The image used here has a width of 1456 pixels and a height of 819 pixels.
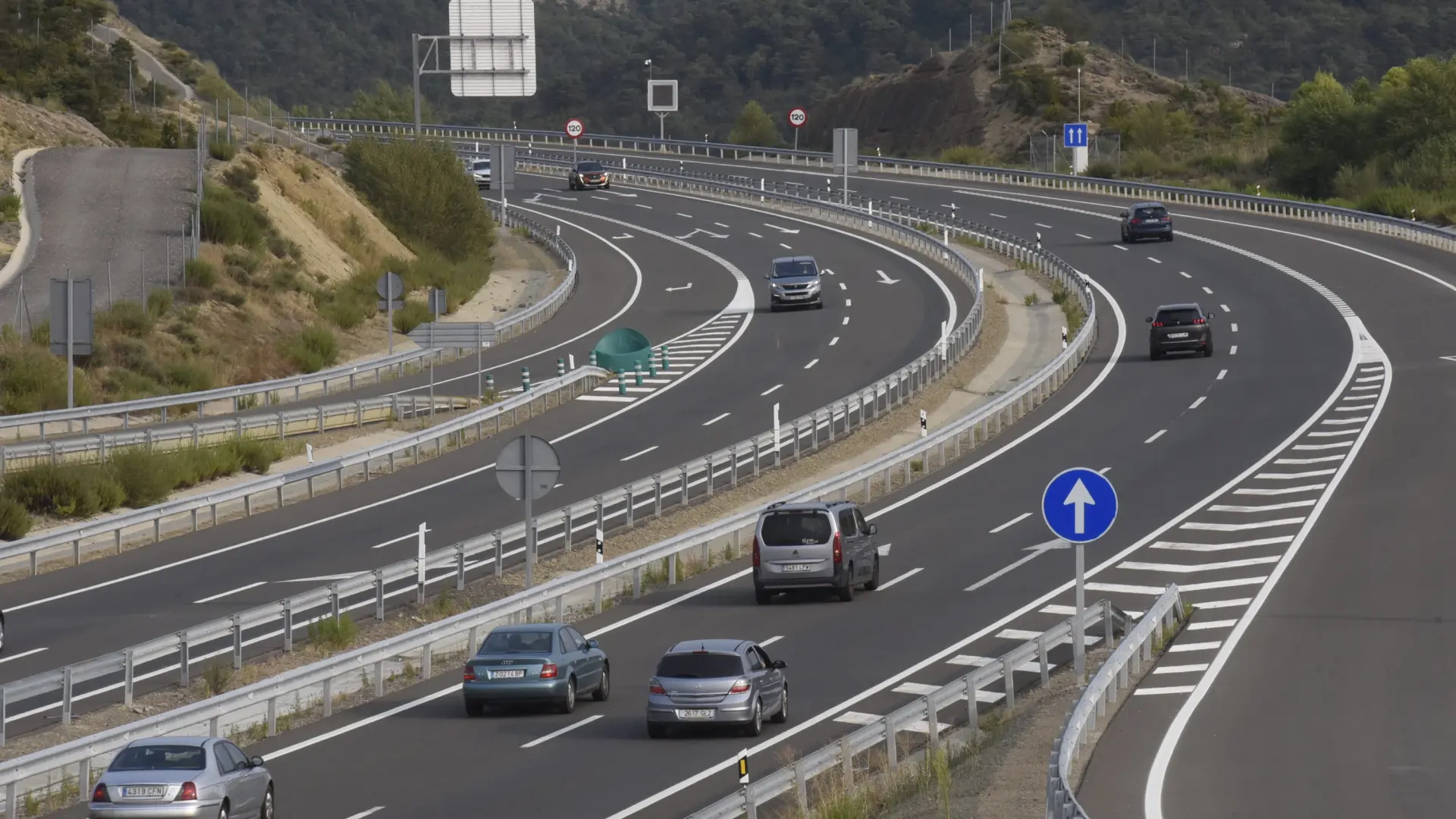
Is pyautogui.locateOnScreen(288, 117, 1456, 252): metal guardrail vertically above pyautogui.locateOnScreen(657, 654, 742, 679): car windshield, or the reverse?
pyautogui.locateOnScreen(288, 117, 1456, 252): metal guardrail

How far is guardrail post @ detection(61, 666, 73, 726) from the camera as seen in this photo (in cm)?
2132

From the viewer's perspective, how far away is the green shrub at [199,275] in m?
57.9

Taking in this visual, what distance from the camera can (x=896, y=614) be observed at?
27844 mm

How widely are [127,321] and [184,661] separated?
30.6m

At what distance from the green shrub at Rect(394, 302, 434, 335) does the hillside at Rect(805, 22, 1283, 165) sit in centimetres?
5988

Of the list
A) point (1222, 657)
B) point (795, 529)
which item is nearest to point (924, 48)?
point (795, 529)

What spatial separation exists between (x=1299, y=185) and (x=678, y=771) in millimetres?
86817

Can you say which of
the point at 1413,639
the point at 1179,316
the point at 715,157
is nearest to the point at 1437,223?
the point at 1179,316

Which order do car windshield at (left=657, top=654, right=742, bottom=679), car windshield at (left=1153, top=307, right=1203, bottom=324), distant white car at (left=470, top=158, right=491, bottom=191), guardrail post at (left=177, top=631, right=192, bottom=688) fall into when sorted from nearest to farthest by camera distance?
1. car windshield at (left=657, top=654, right=742, bottom=679)
2. guardrail post at (left=177, top=631, right=192, bottom=688)
3. car windshield at (left=1153, top=307, right=1203, bottom=324)
4. distant white car at (left=470, top=158, right=491, bottom=191)

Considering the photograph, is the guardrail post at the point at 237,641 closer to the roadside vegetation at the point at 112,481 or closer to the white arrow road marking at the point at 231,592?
the white arrow road marking at the point at 231,592

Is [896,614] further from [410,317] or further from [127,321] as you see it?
[410,317]

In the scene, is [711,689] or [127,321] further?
[127,321]

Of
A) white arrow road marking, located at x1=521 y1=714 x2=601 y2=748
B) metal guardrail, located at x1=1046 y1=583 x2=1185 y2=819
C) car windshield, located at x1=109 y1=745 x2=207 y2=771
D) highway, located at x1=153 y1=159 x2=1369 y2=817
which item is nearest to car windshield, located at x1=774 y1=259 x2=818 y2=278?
highway, located at x1=153 y1=159 x2=1369 y2=817

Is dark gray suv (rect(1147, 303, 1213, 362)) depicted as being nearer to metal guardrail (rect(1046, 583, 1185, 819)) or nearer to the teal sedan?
metal guardrail (rect(1046, 583, 1185, 819))
